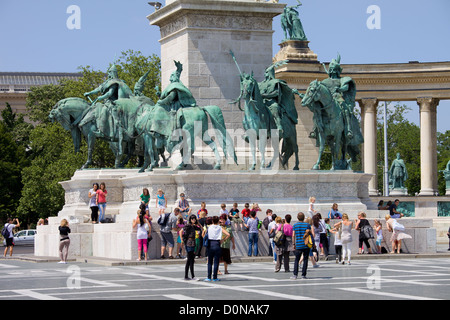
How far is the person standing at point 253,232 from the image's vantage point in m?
33.3

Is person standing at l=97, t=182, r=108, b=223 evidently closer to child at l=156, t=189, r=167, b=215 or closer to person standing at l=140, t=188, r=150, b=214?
person standing at l=140, t=188, r=150, b=214

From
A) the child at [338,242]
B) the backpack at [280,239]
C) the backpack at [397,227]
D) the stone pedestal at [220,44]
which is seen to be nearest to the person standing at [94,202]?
the stone pedestal at [220,44]

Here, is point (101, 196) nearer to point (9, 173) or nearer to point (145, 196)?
point (145, 196)

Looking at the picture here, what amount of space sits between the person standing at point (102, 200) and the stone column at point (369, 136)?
106 feet

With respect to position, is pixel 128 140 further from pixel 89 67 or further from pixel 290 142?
pixel 89 67

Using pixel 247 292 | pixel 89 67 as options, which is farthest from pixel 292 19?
pixel 247 292

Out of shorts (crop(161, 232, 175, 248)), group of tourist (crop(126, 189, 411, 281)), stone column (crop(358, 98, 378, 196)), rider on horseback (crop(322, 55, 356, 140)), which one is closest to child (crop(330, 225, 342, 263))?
group of tourist (crop(126, 189, 411, 281))

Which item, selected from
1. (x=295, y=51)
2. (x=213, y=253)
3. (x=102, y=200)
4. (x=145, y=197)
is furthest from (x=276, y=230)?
(x=295, y=51)

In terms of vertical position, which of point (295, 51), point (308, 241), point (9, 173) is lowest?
point (308, 241)

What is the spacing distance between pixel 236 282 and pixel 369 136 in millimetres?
44638

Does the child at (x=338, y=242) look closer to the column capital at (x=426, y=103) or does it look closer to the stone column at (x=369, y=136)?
the stone column at (x=369, y=136)

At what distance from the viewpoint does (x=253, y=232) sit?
3353cm

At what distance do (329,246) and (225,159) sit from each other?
6.07m

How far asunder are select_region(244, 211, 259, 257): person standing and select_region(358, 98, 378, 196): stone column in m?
34.4
